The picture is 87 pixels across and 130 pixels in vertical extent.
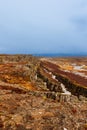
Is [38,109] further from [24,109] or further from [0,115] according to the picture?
[0,115]

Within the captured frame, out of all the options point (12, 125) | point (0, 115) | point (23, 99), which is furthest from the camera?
point (23, 99)

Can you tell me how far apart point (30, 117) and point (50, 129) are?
312 cm

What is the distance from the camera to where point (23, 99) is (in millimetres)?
36312

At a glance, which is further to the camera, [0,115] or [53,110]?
[53,110]

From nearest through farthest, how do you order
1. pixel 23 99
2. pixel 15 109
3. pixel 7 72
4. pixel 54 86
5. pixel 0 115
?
1. pixel 0 115
2. pixel 15 109
3. pixel 23 99
4. pixel 7 72
5. pixel 54 86

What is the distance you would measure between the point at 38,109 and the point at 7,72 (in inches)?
1334

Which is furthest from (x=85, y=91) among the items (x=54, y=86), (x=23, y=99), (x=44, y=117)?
(x=44, y=117)

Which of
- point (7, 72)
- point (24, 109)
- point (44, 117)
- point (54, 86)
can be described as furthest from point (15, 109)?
point (54, 86)

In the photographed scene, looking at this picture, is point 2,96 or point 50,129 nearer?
point 50,129

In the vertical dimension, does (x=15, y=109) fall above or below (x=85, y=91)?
above

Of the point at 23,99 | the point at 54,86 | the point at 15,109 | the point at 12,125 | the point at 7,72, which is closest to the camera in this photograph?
the point at 12,125

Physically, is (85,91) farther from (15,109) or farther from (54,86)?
(15,109)

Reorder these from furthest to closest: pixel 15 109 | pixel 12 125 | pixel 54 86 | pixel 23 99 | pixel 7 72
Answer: pixel 54 86, pixel 7 72, pixel 23 99, pixel 15 109, pixel 12 125

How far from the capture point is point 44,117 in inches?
1196
